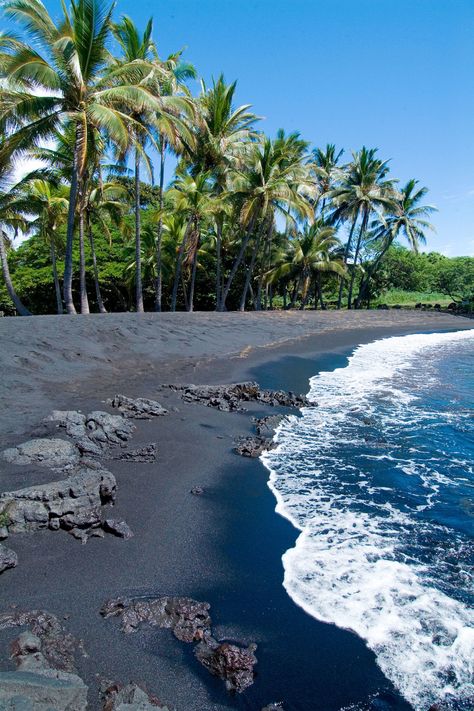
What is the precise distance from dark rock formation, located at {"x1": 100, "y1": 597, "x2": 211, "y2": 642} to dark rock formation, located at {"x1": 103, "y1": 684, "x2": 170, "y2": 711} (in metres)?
0.47

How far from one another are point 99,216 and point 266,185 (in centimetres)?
818

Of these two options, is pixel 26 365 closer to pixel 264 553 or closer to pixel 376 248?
pixel 264 553

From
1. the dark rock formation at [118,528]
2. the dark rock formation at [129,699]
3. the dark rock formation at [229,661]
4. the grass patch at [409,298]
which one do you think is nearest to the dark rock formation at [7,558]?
the dark rock formation at [118,528]

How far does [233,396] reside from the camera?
8.63m

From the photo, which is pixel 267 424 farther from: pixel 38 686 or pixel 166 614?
pixel 38 686

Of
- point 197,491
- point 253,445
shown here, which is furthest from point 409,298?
point 197,491

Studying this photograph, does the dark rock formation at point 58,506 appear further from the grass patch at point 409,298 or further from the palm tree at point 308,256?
the grass patch at point 409,298

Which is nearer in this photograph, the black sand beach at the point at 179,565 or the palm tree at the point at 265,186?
the black sand beach at the point at 179,565

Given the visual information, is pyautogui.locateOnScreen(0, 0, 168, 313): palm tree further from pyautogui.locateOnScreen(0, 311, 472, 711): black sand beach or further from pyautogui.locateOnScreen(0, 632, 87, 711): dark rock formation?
pyautogui.locateOnScreen(0, 632, 87, 711): dark rock formation

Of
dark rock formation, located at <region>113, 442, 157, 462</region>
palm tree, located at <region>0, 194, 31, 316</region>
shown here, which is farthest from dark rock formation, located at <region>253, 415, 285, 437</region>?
palm tree, located at <region>0, 194, 31, 316</region>

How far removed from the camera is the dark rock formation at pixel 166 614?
291cm

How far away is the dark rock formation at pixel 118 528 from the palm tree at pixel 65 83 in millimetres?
11524

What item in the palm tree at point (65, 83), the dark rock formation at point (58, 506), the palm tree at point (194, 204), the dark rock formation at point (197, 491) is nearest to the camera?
the dark rock formation at point (58, 506)

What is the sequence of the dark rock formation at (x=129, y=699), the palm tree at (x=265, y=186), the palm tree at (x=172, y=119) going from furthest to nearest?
the palm tree at (x=265, y=186) → the palm tree at (x=172, y=119) → the dark rock formation at (x=129, y=699)
